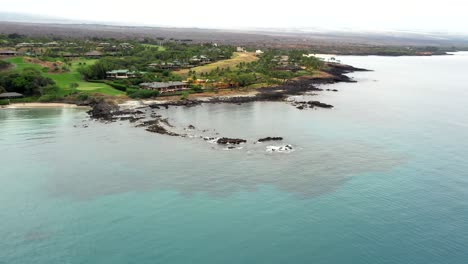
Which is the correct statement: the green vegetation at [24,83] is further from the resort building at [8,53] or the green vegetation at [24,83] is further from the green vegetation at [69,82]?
the resort building at [8,53]

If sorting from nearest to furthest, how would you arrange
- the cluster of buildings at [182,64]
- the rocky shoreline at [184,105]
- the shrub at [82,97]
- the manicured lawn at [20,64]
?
the rocky shoreline at [184,105] → the shrub at [82,97] → the manicured lawn at [20,64] → the cluster of buildings at [182,64]

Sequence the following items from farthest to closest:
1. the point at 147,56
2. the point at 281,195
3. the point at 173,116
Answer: the point at 147,56
the point at 173,116
the point at 281,195

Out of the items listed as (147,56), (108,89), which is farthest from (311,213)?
(147,56)

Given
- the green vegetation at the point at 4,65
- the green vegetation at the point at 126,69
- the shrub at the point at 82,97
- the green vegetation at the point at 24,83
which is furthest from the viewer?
the green vegetation at the point at 4,65

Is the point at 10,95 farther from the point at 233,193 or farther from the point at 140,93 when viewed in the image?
the point at 233,193

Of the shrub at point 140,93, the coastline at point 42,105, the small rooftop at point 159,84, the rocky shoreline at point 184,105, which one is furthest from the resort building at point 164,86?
the coastline at point 42,105

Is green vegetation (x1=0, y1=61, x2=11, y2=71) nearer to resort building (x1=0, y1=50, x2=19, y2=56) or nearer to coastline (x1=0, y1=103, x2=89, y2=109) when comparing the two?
resort building (x1=0, y1=50, x2=19, y2=56)

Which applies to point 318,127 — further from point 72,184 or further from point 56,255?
point 56,255
